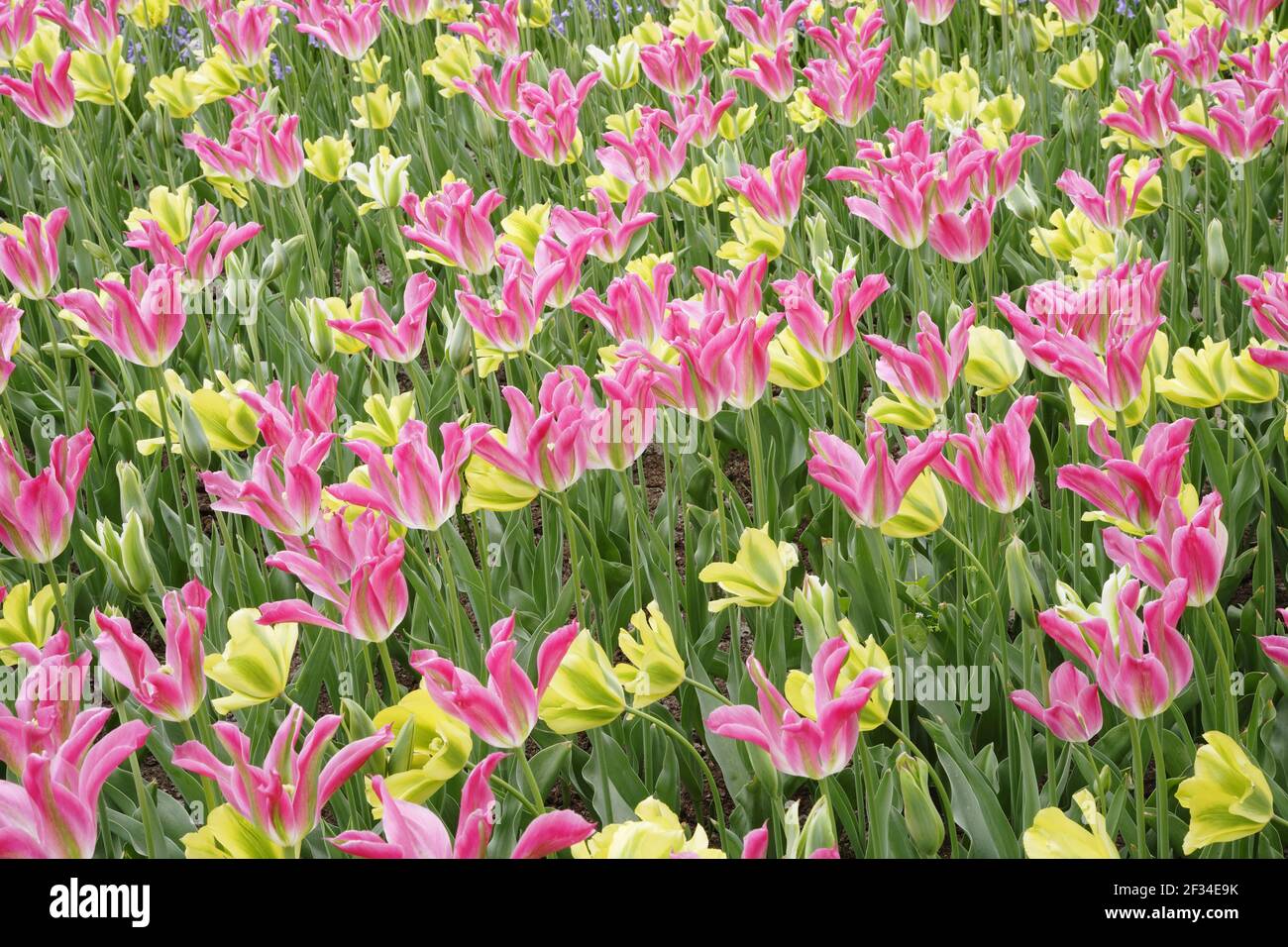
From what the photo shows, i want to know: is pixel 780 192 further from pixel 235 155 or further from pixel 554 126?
pixel 235 155

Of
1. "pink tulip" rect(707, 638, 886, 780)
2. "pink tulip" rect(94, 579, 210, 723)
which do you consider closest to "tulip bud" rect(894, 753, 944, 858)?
"pink tulip" rect(707, 638, 886, 780)

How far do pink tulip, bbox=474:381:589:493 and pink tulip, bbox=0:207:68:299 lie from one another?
4.13ft

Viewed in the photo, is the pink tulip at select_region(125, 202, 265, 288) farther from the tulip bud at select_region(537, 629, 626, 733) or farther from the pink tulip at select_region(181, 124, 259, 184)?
the tulip bud at select_region(537, 629, 626, 733)

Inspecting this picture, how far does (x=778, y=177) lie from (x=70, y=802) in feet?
5.75

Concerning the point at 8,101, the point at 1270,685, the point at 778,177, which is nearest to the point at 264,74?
the point at 8,101

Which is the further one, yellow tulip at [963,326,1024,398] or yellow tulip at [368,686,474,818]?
yellow tulip at [963,326,1024,398]

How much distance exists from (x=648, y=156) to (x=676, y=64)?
0.64 meters

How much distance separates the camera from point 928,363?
1.78 meters

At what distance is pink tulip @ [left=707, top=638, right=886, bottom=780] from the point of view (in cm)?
117

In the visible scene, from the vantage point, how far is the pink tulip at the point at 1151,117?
2645mm

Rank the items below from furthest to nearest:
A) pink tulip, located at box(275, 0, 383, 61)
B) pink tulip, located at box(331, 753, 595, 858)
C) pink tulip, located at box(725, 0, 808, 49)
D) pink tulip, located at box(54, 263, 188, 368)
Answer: pink tulip, located at box(275, 0, 383, 61), pink tulip, located at box(725, 0, 808, 49), pink tulip, located at box(54, 263, 188, 368), pink tulip, located at box(331, 753, 595, 858)

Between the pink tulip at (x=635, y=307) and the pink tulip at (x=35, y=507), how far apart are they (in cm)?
72

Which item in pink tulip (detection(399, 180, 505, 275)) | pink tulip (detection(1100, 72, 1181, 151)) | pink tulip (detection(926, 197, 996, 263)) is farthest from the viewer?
pink tulip (detection(1100, 72, 1181, 151))

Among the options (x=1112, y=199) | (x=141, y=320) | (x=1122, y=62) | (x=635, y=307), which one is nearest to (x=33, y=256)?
(x=141, y=320)
